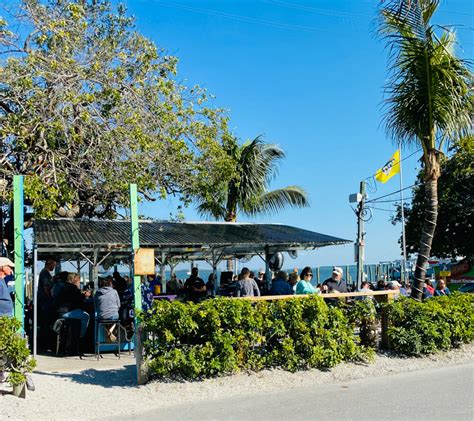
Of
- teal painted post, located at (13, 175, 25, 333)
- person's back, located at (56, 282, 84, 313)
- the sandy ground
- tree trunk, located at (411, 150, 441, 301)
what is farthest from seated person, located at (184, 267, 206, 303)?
teal painted post, located at (13, 175, 25, 333)

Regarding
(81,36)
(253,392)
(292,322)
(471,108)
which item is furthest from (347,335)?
(81,36)

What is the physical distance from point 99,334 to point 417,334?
5747mm

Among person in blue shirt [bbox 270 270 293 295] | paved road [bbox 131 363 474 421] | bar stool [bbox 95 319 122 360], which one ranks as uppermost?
person in blue shirt [bbox 270 270 293 295]

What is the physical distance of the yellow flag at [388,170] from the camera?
21.7 m

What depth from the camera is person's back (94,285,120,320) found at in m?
11.0

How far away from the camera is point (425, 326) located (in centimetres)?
979

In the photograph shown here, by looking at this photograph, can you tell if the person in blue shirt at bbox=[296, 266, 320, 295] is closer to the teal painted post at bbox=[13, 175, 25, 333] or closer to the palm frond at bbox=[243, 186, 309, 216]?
the teal painted post at bbox=[13, 175, 25, 333]

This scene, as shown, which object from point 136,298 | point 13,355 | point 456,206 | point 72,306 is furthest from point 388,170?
point 13,355

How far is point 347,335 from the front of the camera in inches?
364

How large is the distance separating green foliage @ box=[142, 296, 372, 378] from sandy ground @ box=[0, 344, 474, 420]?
0.19 meters

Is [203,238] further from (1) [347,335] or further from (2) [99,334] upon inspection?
(1) [347,335]

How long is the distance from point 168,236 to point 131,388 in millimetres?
5972

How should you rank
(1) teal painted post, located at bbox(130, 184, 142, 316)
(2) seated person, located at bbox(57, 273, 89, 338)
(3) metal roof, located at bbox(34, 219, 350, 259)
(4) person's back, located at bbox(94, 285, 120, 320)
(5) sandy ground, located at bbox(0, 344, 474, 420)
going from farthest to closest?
(3) metal roof, located at bbox(34, 219, 350, 259) → (2) seated person, located at bbox(57, 273, 89, 338) → (4) person's back, located at bbox(94, 285, 120, 320) → (1) teal painted post, located at bbox(130, 184, 142, 316) → (5) sandy ground, located at bbox(0, 344, 474, 420)

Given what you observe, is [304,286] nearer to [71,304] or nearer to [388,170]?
[71,304]
